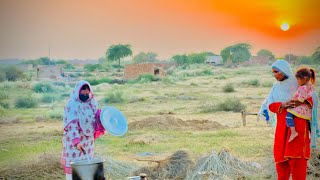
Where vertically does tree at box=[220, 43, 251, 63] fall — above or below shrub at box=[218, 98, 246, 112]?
above

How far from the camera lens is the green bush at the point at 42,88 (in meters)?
30.5

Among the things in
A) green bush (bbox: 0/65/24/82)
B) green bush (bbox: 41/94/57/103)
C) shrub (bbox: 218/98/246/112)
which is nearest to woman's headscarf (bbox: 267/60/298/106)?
shrub (bbox: 218/98/246/112)

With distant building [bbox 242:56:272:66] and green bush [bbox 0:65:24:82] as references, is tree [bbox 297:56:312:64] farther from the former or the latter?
green bush [bbox 0:65:24:82]

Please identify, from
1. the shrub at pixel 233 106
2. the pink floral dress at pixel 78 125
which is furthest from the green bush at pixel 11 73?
the pink floral dress at pixel 78 125

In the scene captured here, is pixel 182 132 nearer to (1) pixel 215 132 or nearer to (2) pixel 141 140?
(1) pixel 215 132

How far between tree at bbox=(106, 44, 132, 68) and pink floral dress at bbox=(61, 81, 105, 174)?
5023 centimetres

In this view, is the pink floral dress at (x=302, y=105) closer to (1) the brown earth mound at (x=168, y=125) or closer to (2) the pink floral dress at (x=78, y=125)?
(2) the pink floral dress at (x=78, y=125)

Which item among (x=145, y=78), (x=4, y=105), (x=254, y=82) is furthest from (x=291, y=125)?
(x=145, y=78)

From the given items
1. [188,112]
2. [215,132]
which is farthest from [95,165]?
[188,112]

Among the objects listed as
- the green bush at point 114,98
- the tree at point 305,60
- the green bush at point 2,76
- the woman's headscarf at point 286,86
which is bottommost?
the green bush at point 114,98

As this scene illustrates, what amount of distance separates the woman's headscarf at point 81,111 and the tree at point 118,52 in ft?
165

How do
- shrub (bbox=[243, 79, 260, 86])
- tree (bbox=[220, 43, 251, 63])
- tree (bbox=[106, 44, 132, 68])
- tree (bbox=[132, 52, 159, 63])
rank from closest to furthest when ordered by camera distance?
shrub (bbox=[243, 79, 260, 86]), tree (bbox=[106, 44, 132, 68]), tree (bbox=[220, 43, 251, 63]), tree (bbox=[132, 52, 159, 63])

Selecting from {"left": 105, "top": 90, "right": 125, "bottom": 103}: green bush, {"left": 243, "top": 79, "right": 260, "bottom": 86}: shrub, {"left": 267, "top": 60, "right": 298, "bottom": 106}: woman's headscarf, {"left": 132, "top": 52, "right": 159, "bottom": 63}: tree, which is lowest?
{"left": 105, "top": 90, "right": 125, "bottom": 103}: green bush

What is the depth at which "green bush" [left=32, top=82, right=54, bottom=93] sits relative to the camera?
100 ft
